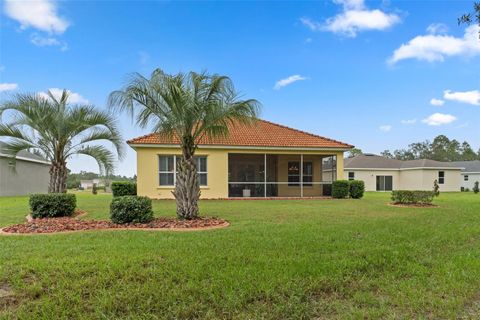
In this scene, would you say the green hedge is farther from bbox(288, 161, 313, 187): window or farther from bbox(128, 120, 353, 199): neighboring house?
bbox(288, 161, 313, 187): window

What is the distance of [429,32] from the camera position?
14.2m

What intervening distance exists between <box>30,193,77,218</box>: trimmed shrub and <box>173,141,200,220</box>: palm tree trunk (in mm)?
3792

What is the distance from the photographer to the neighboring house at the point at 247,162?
19188mm

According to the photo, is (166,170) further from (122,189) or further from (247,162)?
(247,162)

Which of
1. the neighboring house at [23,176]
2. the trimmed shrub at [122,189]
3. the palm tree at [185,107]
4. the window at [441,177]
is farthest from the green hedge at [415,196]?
the neighboring house at [23,176]

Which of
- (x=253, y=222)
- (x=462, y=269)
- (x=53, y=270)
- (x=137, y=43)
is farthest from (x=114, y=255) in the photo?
(x=137, y=43)

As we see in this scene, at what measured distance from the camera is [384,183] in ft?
123

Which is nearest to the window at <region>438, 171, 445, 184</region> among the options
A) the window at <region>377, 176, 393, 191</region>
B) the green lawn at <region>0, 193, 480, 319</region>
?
the window at <region>377, 176, 393, 191</region>

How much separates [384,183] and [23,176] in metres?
35.9

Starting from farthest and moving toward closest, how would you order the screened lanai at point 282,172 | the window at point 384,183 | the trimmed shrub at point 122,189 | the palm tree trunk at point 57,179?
the window at point 384,183, the screened lanai at point 282,172, the trimmed shrub at point 122,189, the palm tree trunk at point 57,179

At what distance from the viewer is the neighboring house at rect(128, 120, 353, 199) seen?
19.2m

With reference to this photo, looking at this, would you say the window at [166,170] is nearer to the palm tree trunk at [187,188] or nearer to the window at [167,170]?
the window at [167,170]

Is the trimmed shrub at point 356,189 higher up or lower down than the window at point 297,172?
lower down

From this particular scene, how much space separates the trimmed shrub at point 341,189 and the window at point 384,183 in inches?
756
